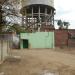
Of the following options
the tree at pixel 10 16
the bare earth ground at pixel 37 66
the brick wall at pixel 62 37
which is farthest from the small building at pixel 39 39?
the tree at pixel 10 16

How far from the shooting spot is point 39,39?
102ft

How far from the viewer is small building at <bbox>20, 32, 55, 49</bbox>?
102 feet

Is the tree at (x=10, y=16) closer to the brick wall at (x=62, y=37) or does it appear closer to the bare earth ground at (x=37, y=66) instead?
the bare earth ground at (x=37, y=66)

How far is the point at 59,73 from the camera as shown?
444 inches

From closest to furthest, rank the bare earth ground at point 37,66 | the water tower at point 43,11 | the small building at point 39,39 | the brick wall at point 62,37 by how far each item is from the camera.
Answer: the bare earth ground at point 37,66, the small building at point 39,39, the brick wall at point 62,37, the water tower at point 43,11

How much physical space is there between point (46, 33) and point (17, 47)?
186 inches

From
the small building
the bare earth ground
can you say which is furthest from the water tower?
the bare earth ground

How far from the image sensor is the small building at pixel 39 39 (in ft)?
102

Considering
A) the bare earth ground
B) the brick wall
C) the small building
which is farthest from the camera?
the brick wall

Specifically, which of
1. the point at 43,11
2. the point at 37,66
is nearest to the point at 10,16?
the point at 37,66

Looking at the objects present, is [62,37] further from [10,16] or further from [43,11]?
[10,16]

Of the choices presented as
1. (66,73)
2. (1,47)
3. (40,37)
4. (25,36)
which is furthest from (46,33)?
(66,73)

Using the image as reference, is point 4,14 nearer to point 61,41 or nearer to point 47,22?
point 61,41

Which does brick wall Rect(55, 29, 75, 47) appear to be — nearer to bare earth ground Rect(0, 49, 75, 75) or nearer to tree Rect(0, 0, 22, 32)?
Result: bare earth ground Rect(0, 49, 75, 75)
